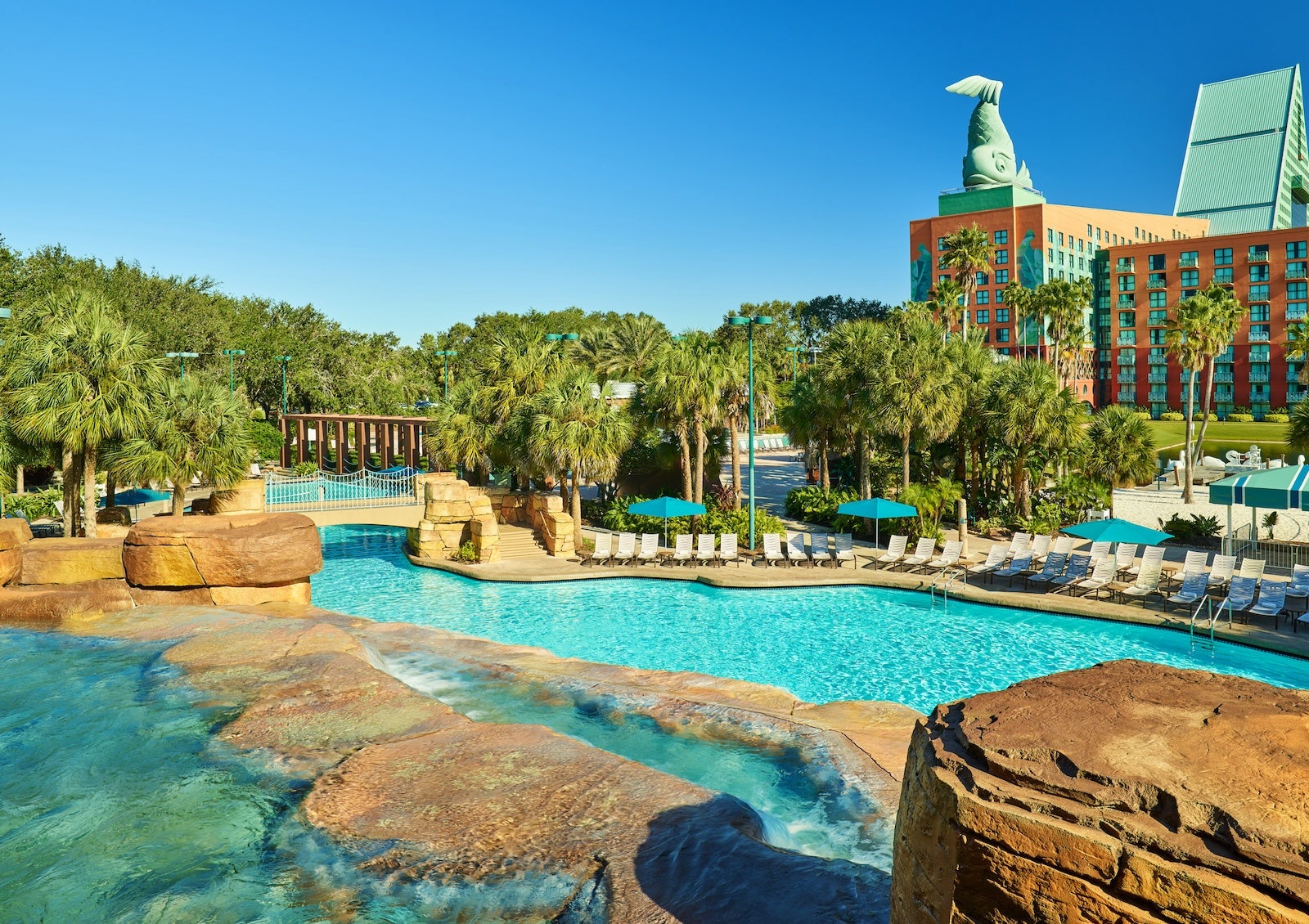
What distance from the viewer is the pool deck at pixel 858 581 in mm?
16141

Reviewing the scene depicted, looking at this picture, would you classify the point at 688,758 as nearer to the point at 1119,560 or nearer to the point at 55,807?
the point at 55,807

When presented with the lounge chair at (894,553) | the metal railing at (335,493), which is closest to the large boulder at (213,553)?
the metal railing at (335,493)

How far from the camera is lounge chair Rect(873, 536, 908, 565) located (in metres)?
22.7

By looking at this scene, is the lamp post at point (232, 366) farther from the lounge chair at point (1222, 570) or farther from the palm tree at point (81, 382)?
the lounge chair at point (1222, 570)

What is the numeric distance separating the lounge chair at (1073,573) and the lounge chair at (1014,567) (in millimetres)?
878

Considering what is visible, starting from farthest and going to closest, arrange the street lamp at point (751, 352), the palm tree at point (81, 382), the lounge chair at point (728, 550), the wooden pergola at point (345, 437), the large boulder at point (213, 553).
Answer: the wooden pergola at point (345, 437) < the lounge chair at point (728, 550) < the street lamp at point (751, 352) < the palm tree at point (81, 382) < the large boulder at point (213, 553)

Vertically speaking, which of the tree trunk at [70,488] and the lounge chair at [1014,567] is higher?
the tree trunk at [70,488]

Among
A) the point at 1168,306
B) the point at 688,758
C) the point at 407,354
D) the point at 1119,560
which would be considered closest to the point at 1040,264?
the point at 1168,306

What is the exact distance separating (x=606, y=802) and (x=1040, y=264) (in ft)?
321

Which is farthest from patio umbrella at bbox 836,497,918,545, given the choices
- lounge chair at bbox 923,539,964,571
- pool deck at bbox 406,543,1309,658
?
lounge chair at bbox 923,539,964,571

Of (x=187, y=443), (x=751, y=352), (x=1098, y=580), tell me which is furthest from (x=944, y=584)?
(x=187, y=443)

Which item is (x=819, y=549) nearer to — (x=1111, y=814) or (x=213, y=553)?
(x=213, y=553)

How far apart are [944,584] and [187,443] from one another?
19.5 m

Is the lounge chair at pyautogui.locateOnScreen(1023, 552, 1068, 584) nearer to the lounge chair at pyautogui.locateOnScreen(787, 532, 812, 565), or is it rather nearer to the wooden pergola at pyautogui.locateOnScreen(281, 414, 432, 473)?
the lounge chair at pyautogui.locateOnScreen(787, 532, 812, 565)
